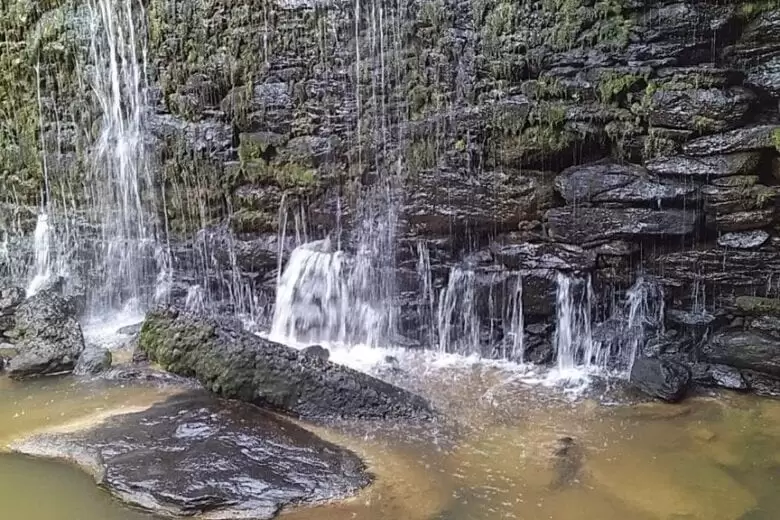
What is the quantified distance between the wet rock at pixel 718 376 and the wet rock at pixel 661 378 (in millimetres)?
220

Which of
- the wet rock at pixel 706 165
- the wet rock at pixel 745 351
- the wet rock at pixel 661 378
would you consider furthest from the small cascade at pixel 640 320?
the wet rock at pixel 706 165

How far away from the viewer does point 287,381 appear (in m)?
6.88

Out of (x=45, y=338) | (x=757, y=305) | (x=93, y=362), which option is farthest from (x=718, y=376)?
(x=45, y=338)

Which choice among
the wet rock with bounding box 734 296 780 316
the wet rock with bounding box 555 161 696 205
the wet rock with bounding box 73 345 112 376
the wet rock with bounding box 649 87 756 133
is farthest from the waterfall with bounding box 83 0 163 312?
the wet rock with bounding box 734 296 780 316

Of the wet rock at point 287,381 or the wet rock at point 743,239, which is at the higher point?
the wet rock at point 743,239

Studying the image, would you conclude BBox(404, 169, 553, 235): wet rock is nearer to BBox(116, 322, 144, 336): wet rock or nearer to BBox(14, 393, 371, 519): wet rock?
BBox(14, 393, 371, 519): wet rock

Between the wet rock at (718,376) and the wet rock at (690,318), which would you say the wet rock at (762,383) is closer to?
the wet rock at (718,376)

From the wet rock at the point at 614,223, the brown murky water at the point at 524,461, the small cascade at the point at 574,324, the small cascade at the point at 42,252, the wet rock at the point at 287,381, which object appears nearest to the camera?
the brown murky water at the point at 524,461

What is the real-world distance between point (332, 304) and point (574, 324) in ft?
10.2

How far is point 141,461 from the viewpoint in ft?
18.5

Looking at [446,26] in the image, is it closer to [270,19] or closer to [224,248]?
[270,19]

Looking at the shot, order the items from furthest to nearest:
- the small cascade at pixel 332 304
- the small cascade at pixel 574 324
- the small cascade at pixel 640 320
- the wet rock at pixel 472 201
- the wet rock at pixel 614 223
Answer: the small cascade at pixel 332 304 < the wet rock at pixel 472 201 < the small cascade at pixel 574 324 < the small cascade at pixel 640 320 < the wet rock at pixel 614 223

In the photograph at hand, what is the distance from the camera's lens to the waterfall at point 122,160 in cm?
1063

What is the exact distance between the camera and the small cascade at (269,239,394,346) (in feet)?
30.0
